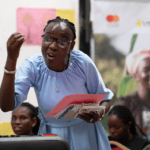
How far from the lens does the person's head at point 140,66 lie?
2.57m

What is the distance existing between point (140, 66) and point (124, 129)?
631 mm

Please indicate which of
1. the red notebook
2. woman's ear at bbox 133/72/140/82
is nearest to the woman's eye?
the red notebook

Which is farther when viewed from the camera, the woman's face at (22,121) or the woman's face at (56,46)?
the woman's face at (22,121)

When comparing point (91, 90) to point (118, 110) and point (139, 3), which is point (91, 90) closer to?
point (118, 110)

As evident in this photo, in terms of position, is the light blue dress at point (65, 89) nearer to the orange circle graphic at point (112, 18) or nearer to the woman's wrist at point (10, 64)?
the woman's wrist at point (10, 64)

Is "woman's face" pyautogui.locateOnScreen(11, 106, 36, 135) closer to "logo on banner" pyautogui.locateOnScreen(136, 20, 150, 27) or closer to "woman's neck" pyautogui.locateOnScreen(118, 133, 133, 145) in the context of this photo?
"woman's neck" pyautogui.locateOnScreen(118, 133, 133, 145)

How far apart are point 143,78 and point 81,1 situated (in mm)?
949

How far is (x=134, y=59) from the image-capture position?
2.58 m

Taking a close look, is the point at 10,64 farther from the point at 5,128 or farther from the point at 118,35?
the point at 118,35

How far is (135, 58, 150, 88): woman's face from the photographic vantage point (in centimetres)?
258

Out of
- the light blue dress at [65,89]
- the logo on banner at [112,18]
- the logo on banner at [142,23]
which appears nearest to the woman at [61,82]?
the light blue dress at [65,89]

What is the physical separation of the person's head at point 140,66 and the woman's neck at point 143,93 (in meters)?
0.04

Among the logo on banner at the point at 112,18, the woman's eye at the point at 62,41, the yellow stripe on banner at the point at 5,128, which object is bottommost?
the yellow stripe on banner at the point at 5,128

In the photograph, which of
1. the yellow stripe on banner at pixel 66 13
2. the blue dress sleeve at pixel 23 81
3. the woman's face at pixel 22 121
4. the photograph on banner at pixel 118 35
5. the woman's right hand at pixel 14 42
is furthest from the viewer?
the photograph on banner at pixel 118 35
